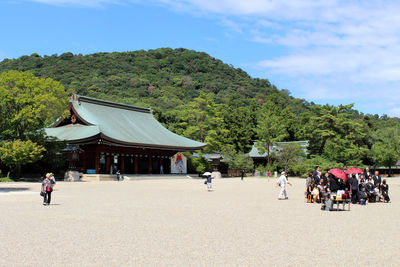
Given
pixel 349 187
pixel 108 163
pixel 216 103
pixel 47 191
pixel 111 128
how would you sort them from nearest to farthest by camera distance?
1. pixel 47 191
2. pixel 349 187
3. pixel 108 163
4. pixel 111 128
5. pixel 216 103

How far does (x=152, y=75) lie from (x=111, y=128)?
90.0 meters

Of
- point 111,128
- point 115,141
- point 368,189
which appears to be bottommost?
point 368,189

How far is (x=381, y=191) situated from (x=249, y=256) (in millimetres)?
13151

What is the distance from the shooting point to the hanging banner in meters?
46.6

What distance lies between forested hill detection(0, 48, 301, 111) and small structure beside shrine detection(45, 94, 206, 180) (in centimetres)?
4398

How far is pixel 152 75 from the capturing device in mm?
128375

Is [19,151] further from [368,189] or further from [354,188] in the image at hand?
[368,189]

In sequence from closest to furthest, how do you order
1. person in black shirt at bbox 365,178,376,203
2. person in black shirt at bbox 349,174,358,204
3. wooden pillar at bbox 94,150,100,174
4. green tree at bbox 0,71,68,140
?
person in black shirt at bbox 349,174,358,204, person in black shirt at bbox 365,178,376,203, green tree at bbox 0,71,68,140, wooden pillar at bbox 94,150,100,174

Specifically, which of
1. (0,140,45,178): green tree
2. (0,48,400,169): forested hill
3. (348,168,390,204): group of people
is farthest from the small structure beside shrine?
(348,168,390,204): group of people

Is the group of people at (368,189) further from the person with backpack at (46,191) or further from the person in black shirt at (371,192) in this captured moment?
the person with backpack at (46,191)

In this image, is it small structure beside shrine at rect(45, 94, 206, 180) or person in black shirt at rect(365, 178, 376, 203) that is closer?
person in black shirt at rect(365, 178, 376, 203)

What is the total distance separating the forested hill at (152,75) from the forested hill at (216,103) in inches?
10.3

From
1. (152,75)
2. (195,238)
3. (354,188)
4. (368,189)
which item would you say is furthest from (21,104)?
(152,75)

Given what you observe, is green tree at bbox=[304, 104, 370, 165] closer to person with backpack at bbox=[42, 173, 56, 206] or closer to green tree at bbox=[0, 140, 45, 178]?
green tree at bbox=[0, 140, 45, 178]
